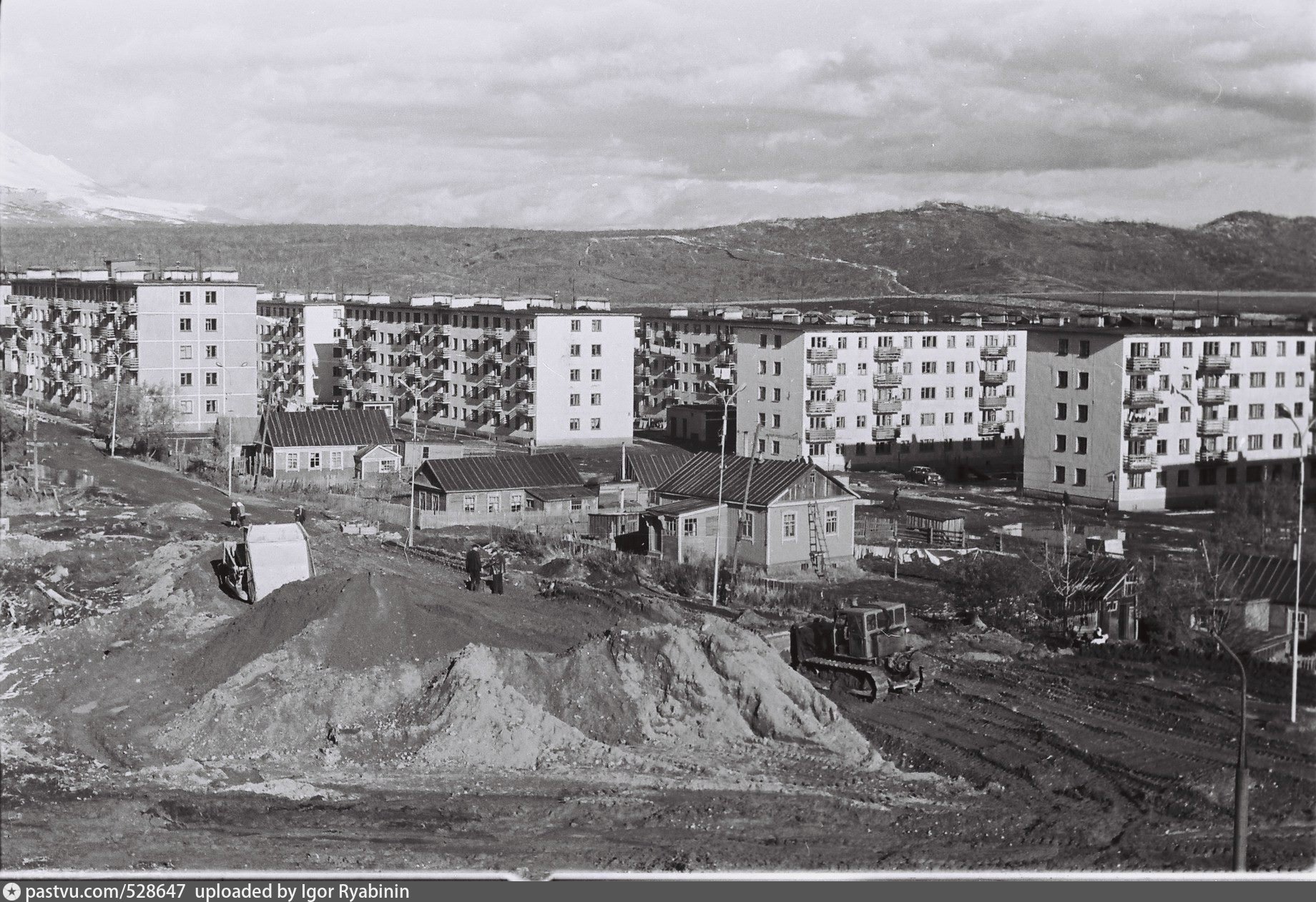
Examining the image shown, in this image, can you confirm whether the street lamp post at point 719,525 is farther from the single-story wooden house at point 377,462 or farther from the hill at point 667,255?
the hill at point 667,255

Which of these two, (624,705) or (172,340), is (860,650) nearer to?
(624,705)

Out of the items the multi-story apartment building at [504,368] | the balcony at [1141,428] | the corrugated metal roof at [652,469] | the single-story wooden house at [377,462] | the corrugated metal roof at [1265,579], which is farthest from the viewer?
the multi-story apartment building at [504,368]

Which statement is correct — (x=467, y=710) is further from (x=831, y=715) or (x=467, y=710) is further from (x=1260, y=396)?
(x=1260, y=396)

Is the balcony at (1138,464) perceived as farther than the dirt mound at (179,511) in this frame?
No

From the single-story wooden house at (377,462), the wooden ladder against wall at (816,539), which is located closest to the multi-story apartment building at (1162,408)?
the wooden ladder against wall at (816,539)

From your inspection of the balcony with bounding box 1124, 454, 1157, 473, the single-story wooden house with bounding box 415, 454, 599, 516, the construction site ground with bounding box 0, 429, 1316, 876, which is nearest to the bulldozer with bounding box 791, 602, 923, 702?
the construction site ground with bounding box 0, 429, 1316, 876

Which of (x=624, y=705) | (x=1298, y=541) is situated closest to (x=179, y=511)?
(x=624, y=705)

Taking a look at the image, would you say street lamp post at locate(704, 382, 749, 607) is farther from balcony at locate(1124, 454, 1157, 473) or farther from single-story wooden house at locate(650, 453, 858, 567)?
balcony at locate(1124, 454, 1157, 473)
